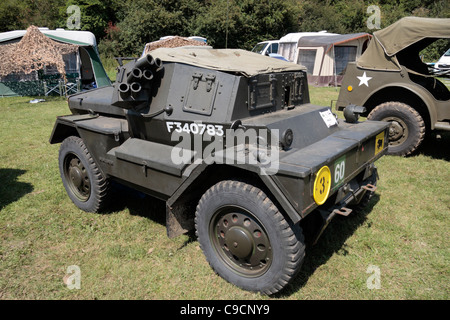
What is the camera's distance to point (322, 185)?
9.27 ft

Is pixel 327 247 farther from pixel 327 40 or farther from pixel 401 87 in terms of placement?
pixel 327 40

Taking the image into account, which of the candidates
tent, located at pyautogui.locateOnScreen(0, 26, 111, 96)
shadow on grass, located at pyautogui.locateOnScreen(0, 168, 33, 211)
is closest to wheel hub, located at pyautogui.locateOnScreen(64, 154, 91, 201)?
shadow on grass, located at pyautogui.locateOnScreen(0, 168, 33, 211)

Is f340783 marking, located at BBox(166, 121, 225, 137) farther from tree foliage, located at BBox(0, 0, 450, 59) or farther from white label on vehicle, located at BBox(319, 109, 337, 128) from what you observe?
tree foliage, located at BBox(0, 0, 450, 59)

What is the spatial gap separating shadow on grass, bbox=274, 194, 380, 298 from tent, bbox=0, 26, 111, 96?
1325 centimetres

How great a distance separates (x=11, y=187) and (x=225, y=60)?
409 centimetres

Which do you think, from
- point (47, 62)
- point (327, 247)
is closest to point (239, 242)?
point (327, 247)

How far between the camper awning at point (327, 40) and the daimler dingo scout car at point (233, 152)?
1478 centimetres

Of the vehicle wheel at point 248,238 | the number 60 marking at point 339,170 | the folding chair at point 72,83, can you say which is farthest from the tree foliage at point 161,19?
the vehicle wheel at point 248,238

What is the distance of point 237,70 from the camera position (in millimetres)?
3355

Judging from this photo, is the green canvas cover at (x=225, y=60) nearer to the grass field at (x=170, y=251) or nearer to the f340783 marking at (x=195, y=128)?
the f340783 marking at (x=195, y=128)

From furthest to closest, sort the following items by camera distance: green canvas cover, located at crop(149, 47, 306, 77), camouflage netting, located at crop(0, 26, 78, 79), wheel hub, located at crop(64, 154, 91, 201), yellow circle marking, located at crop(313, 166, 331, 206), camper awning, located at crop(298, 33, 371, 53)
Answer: camper awning, located at crop(298, 33, 371, 53) → camouflage netting, located at crop(0, 26, 78, 79) → wheel hub, located at crop(64, 154, 91, 201) → green canvas cover, located at crop(149, 47, 306, 77) → yellow circle marking, located at crop(313, 166, 331, 206)

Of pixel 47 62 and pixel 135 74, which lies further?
pixel 47 62

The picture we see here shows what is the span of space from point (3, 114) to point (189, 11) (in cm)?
2128

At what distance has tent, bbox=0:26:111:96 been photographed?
45.4 ft
